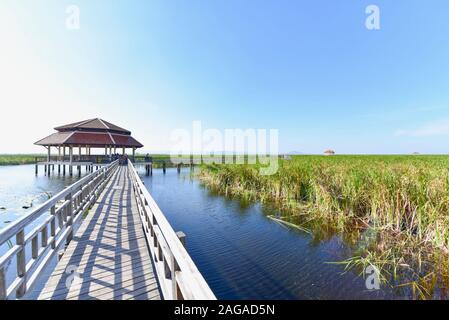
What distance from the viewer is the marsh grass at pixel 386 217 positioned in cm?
471

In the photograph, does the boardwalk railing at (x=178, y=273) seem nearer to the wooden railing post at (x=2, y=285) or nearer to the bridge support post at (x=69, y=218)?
the wooden railing post at (x=2, y=285)

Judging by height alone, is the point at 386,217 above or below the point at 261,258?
above

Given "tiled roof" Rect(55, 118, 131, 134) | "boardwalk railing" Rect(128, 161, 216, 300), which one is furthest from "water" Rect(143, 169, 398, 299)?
"tiled roof" Rect(55, 118, 131, 134)

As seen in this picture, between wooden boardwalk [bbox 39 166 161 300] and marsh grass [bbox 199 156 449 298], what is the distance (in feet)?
15.5

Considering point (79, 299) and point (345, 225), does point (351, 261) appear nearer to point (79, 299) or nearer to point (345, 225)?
point (345, 225)

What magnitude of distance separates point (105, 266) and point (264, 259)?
153 inches

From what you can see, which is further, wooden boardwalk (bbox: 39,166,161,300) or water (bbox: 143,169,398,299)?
water (bbox: 143,169,398,299)

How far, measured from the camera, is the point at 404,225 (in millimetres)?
6449

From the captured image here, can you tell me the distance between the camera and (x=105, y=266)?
3.74 metres

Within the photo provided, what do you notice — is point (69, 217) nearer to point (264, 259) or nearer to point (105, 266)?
point (105, 266)

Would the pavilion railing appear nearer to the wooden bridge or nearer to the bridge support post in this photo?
the wooden bridge

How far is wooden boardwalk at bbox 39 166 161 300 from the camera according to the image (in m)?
3.03

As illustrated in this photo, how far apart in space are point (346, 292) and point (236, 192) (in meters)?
9.64

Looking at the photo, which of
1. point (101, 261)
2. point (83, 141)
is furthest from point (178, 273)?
point (83, 141)
